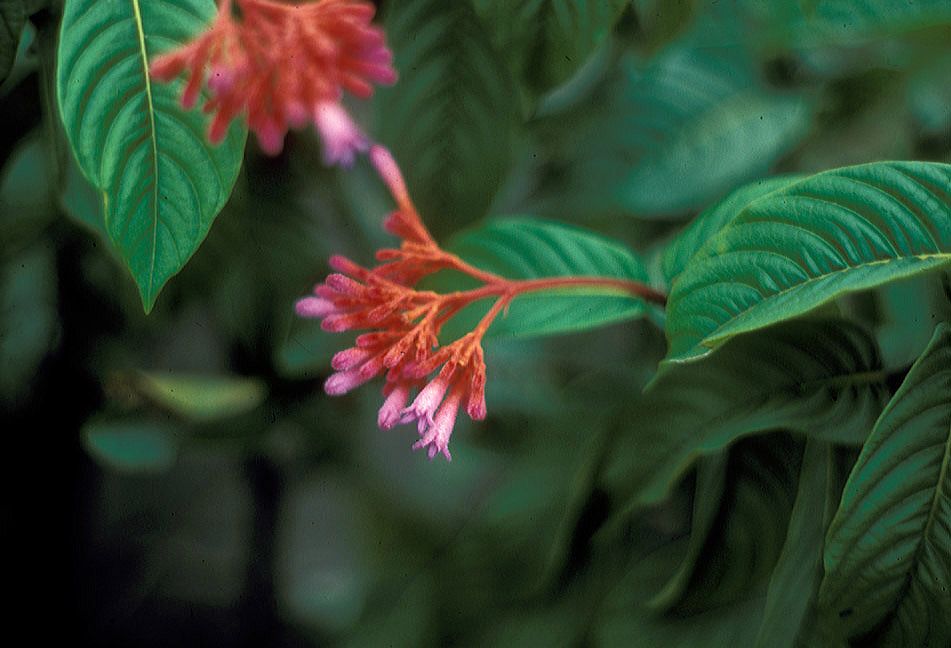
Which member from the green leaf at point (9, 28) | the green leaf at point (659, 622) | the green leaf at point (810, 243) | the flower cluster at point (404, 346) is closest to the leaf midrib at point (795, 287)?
the green leaf at point (810, 243)

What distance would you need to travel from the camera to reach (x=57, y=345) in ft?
2.22

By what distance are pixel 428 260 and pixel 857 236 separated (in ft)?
0.62

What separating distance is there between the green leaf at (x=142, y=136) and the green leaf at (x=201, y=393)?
0.21m

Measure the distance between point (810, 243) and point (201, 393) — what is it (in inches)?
16.8

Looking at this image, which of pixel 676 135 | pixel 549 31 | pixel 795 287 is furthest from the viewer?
pixel 676 135

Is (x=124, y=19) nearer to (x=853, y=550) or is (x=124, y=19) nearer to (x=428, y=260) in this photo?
(x=428, y=260)

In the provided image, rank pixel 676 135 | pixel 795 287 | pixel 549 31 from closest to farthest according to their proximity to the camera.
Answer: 1. pixel 795 287
2. pixel 549 31
3. pixel 676 135

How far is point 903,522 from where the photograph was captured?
393mm

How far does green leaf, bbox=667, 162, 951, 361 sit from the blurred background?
5.4 inches

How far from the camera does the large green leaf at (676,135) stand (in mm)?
578

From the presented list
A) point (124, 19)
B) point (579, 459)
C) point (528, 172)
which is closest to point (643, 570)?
point (579, 459)

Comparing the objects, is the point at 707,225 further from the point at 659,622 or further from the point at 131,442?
the point at 131,442

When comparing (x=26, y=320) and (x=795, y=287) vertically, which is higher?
(x=795, y=287)

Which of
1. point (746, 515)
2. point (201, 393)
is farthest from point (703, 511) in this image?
point (201, 393)
